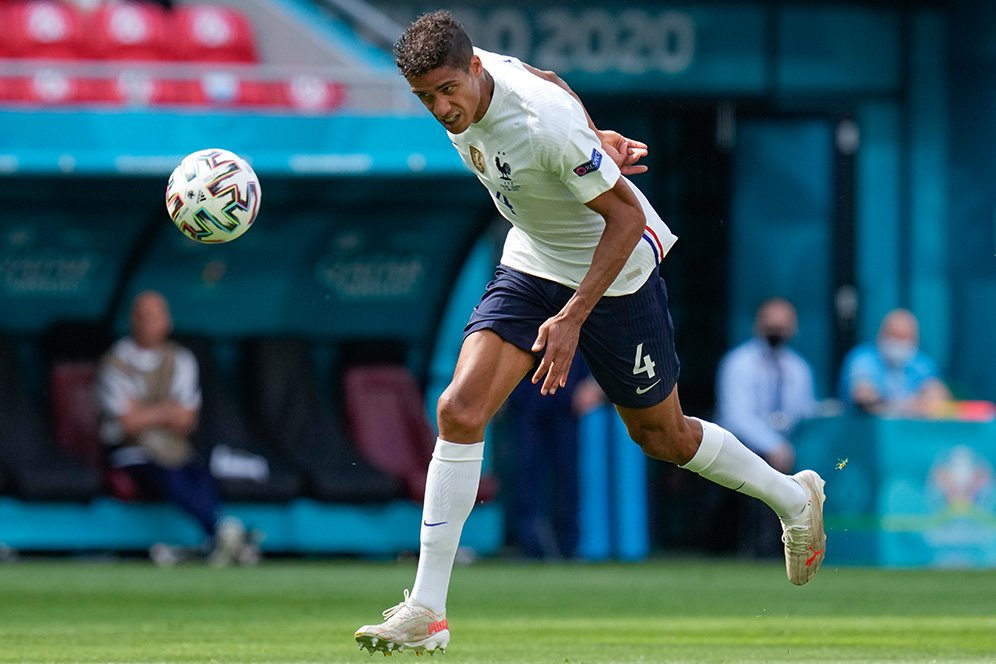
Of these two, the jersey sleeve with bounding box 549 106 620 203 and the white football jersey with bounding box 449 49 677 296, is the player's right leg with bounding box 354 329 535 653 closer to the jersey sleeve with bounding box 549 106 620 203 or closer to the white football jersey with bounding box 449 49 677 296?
the white football jersey with bounding box 449 49 677 296

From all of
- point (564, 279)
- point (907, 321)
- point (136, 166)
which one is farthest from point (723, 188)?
point (564, 279)

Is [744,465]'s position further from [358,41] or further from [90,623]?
[358,41]

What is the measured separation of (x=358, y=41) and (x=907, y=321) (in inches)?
195

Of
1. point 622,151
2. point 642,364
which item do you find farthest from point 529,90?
point 642,364

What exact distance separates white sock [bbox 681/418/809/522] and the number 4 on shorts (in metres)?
0.44

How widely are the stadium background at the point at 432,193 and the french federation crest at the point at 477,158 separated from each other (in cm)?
619

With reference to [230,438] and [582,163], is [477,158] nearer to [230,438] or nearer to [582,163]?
[582,163]

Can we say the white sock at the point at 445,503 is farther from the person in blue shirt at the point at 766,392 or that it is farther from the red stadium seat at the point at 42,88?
the red stadium seat at the point at 42,88

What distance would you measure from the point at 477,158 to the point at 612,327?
78 centimetres

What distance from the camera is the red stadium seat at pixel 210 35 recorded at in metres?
14.9

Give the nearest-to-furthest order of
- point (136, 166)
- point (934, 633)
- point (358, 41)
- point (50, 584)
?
point (934, 633) < point (50, 584) < point (136, 166) < point (358, 41)

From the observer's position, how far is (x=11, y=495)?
13.3 meters

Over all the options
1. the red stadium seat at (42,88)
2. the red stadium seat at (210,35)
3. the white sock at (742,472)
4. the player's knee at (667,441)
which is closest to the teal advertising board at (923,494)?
the red stadium seat at (210,35)

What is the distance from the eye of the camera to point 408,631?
6.40 metres
